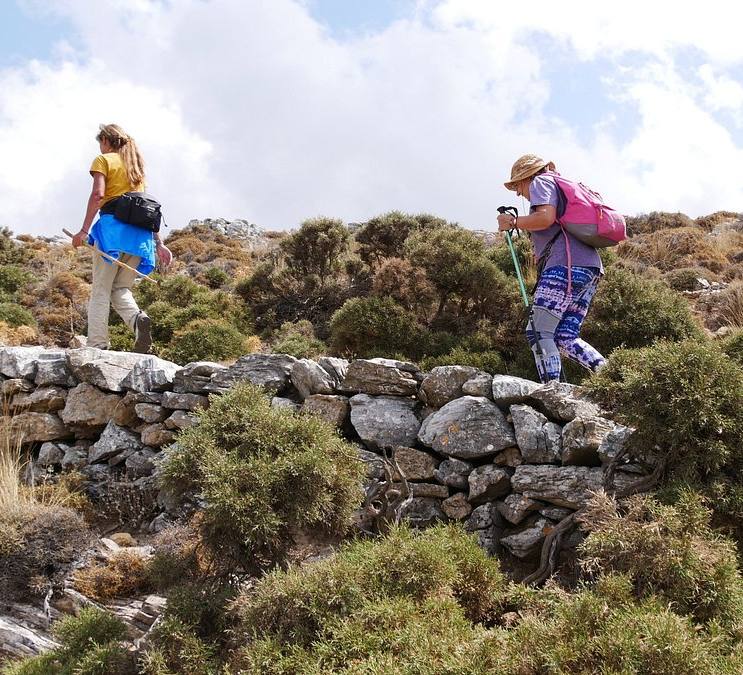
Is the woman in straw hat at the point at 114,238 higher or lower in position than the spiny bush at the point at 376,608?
higher

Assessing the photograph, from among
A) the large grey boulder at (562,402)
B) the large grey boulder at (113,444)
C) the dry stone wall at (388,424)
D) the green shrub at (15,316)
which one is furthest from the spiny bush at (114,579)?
the green shrub at (15,316)

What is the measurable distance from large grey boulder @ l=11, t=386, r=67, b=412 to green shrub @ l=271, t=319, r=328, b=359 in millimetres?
2489

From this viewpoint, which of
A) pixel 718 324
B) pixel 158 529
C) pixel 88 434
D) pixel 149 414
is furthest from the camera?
pixel 718 324

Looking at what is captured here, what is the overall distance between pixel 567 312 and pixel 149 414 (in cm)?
353

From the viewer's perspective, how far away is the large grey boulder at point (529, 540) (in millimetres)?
4539

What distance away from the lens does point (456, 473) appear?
195 inches

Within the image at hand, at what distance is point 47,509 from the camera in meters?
5.43

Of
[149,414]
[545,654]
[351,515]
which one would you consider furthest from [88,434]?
[545,654]

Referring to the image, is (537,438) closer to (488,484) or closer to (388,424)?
(488,484)

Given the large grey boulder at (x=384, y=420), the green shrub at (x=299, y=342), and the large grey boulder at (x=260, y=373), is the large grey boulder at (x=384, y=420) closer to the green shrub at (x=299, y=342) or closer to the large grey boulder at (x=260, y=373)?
the large grey boulder at (x=260, y=373)

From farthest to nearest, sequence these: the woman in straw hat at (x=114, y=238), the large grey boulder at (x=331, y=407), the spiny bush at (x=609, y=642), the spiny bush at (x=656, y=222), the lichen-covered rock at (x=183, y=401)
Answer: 1. the spiny bush at (x=656, y=222)
2. the woman in straw hat at (x=114, y=238)
3. the lichen-covered rock at (x=183, y=401)
4. the large grey boulder at (x=331, y=407)
5. the spiny bush at (x=609, y=642)

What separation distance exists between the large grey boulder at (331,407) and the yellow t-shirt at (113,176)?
275 cm

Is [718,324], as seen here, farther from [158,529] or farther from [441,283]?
[158,529]

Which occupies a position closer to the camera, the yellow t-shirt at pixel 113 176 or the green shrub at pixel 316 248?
the yellow t-shirt at pixel 113 176
